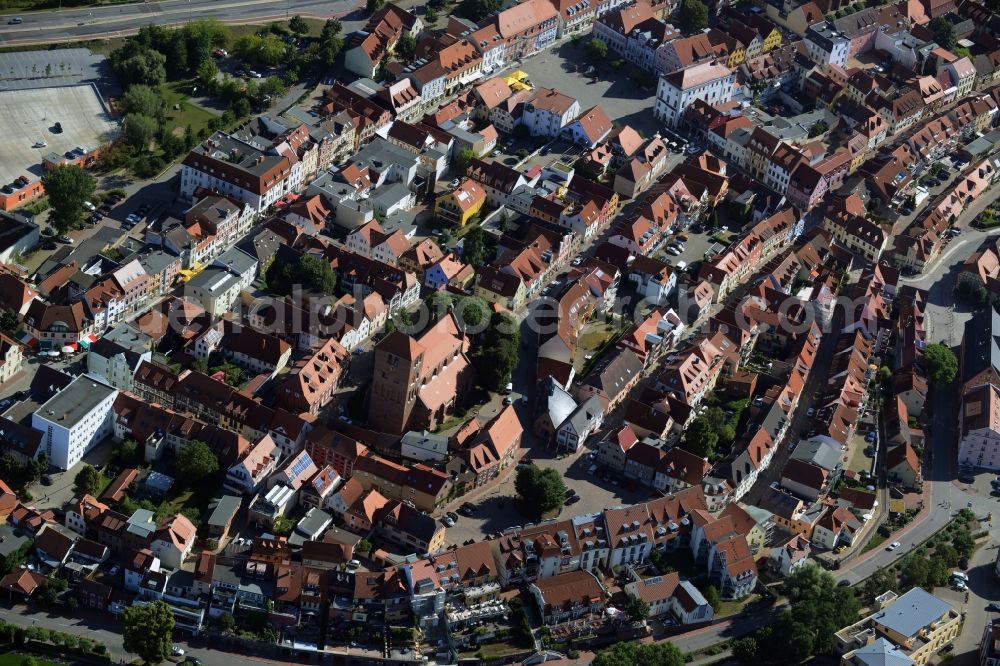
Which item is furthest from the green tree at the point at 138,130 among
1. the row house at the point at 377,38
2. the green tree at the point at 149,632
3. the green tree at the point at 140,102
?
the green tree at the point at 149,632

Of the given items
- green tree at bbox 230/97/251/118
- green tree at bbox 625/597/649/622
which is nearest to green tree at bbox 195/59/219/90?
green tree at bbox 230/97/251/118

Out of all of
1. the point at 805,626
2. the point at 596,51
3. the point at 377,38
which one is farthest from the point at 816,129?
the point at 805,626

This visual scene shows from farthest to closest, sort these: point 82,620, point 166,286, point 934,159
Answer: point 934,159, point 166,286, point 82,620

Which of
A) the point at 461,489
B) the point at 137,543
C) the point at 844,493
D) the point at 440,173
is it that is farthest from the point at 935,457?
the point at 137,543

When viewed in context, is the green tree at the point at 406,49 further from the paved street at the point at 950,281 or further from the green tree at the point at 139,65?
the paved street at the point at 950,281

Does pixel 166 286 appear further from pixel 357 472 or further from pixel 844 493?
pixel 844 493

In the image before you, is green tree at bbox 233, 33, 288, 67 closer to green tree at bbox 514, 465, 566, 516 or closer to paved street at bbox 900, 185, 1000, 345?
green tree at bbox 514, 465, 566, 516

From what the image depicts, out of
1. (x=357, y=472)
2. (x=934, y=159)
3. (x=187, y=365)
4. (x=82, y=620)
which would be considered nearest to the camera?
(x=82, y=620)
